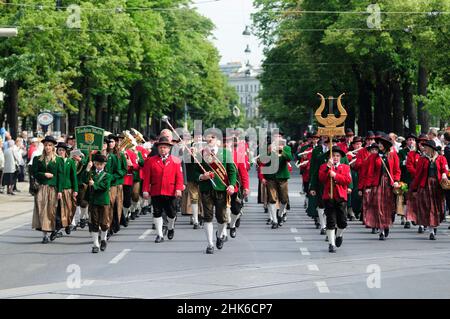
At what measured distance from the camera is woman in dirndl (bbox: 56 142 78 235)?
19984 mm

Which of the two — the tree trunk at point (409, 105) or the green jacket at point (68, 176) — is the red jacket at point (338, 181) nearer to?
the green jacket at point (68, 176)

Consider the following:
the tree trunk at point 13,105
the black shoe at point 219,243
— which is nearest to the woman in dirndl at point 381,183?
the black shoe at point 219,243

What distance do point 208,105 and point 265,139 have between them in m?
80.0

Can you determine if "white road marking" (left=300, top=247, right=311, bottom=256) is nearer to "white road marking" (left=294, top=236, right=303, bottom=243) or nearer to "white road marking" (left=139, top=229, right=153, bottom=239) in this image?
"white road marking" (left=294, top=236, right=303, bottom=243)

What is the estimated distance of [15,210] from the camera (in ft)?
93.8

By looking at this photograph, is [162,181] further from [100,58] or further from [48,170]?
[100,58]

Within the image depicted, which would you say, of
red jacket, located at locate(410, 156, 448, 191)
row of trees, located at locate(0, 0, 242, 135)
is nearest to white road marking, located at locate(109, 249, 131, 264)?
red jacket, located at locate(410, 156, 448, 191)

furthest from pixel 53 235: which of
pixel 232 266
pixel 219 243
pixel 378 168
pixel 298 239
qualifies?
pixel 378 168

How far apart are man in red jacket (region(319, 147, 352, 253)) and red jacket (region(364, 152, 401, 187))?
2974mm

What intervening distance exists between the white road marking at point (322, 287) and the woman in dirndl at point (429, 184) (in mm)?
8030

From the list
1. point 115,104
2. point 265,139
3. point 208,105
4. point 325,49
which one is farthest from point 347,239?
point 208,105

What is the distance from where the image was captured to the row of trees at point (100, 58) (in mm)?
41188

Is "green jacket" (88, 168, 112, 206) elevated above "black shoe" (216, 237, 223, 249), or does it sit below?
above

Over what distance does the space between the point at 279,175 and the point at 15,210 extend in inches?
304
